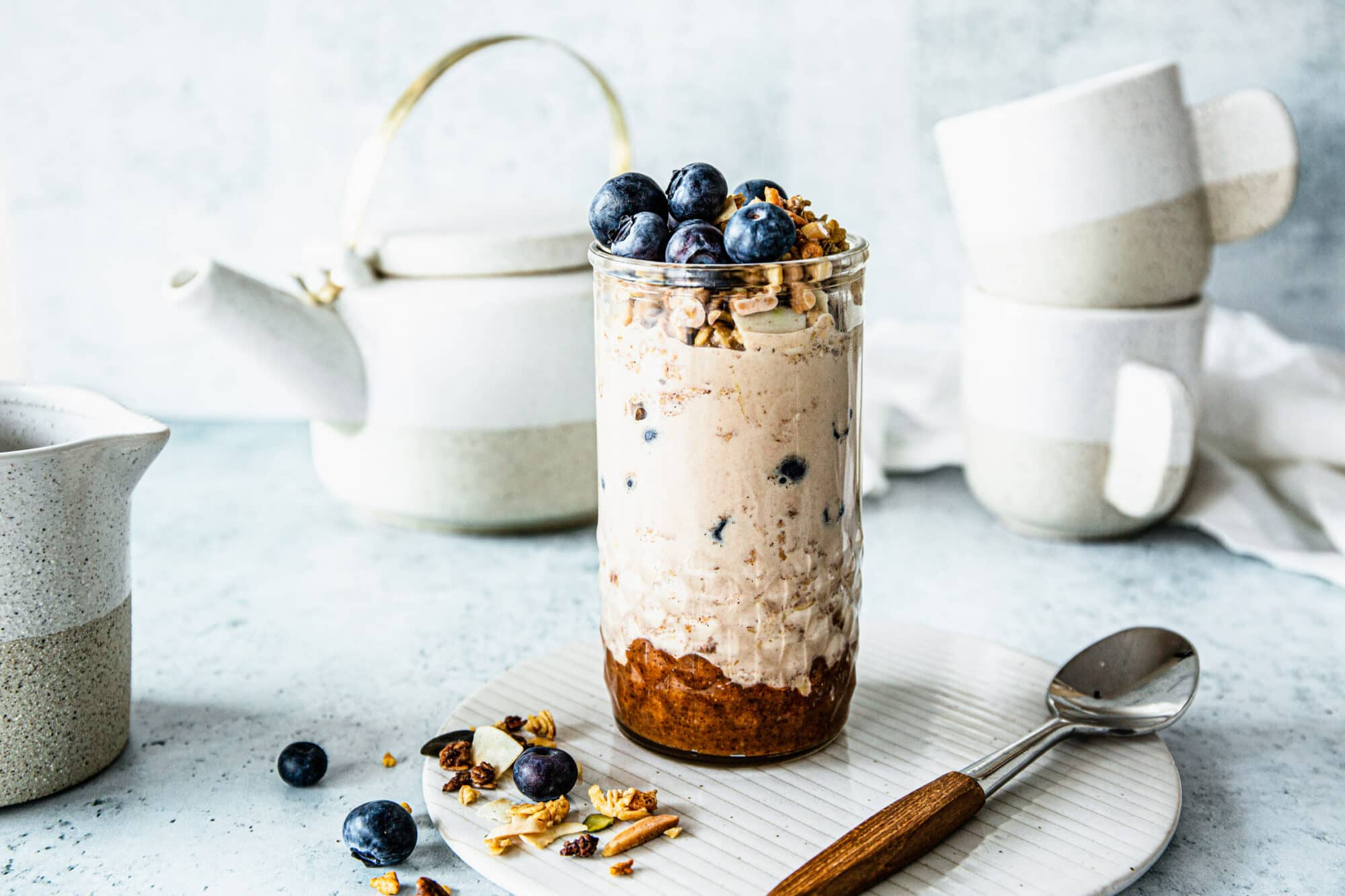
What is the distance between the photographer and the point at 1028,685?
779 millimetres

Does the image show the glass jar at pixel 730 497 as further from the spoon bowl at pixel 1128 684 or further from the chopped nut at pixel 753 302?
the spoon bowl at pixel 1128 684

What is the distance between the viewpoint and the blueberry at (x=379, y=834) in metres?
0.62

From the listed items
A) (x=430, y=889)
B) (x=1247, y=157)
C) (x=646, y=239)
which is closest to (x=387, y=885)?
(x=430, y=889)

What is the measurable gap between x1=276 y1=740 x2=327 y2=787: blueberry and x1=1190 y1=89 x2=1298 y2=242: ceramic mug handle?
819mm

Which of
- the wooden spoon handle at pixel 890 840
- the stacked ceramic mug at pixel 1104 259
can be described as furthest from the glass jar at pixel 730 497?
the stacked ceramic mug at pixel 1104 259

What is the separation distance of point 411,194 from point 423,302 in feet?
1.41

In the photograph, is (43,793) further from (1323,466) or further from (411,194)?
(1323,466)

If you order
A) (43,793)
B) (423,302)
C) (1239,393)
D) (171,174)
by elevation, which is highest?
A: (171,174)

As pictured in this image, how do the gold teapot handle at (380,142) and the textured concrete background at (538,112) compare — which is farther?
the textured concrete background at (538,112)

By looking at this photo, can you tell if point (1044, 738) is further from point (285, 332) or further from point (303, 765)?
point (285, 332)

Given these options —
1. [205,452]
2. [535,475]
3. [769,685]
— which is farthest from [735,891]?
[205,452]

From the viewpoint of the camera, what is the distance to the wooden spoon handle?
0.55m

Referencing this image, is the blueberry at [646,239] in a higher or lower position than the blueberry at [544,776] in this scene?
higher

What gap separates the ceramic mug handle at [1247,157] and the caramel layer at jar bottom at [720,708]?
0.59m
